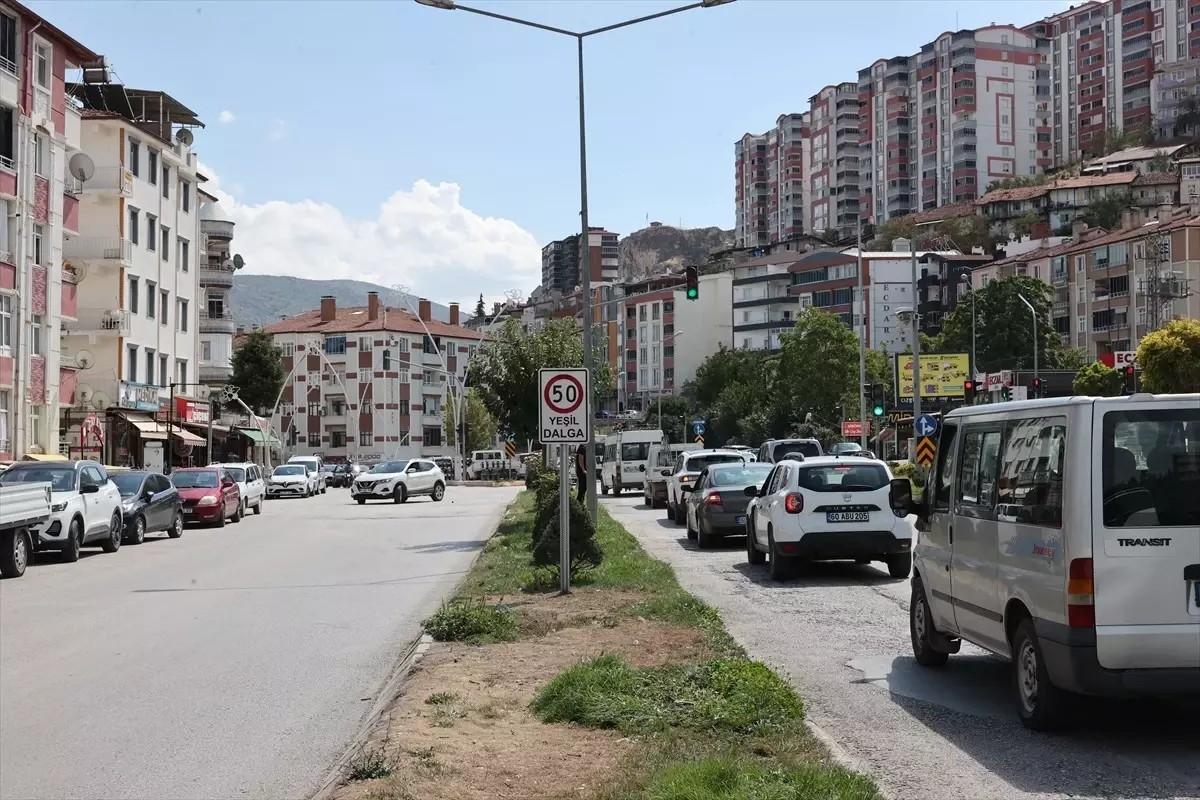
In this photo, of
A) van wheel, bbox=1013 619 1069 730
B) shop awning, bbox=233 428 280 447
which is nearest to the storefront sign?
shop awning, bbox=233 428 280 447

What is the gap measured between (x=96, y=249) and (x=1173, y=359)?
42.5 metres

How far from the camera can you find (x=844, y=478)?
59.0 feet

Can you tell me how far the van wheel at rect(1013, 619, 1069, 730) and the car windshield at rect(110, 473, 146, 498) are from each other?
2543 centimetres

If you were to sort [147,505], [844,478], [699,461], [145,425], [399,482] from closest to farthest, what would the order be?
1. [844,478]
2. [147,505]
3. [699,461]
4. [399,482]
5. [145,425]

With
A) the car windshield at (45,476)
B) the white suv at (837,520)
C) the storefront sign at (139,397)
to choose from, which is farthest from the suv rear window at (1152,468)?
the storefront sign at (139,397)

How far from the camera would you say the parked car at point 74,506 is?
2483 centimetres

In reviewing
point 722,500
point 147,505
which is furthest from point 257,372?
point 722,500

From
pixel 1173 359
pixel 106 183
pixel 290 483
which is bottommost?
pixel 290 483

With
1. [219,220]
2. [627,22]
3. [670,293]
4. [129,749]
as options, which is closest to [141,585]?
Answer: [129,749]

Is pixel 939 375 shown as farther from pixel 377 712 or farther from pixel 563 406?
pixel 377 712

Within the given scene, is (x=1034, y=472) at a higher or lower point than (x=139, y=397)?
lower

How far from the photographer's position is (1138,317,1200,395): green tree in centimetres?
5134

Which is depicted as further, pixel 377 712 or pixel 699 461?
pixel 699 461

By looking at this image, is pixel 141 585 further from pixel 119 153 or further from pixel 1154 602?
pixel 119 153
